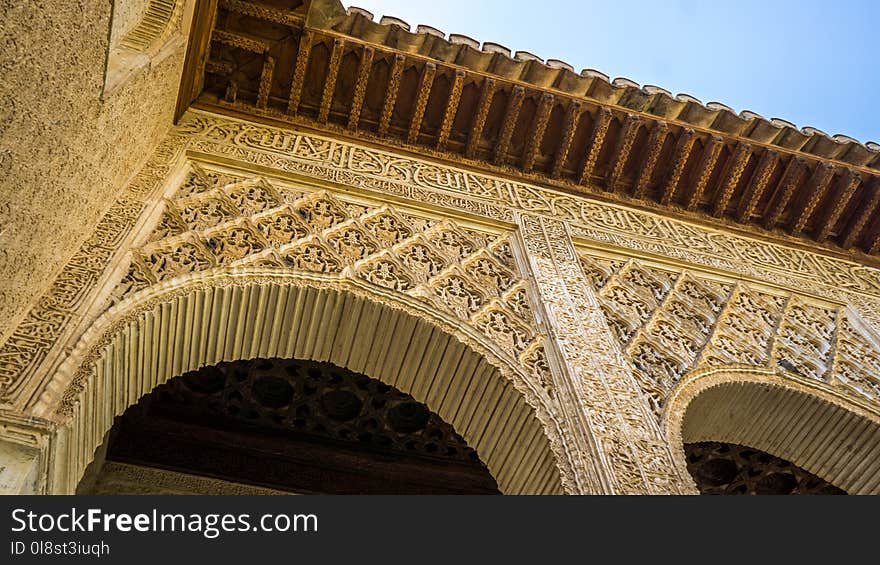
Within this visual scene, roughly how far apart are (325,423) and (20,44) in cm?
361

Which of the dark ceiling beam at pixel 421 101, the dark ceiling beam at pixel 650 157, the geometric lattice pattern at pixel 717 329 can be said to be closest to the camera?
the geometric lattice pattern at pixel 717 329

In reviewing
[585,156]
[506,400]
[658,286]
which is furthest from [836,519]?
[585,156]

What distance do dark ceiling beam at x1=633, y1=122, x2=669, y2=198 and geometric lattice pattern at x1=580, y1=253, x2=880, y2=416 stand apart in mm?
805

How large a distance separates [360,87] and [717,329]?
2437mm

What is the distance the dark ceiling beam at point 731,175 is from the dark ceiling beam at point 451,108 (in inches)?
70.2

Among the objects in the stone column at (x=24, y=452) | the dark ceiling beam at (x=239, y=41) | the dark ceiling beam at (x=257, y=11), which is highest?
the dark ceiling beam at (x=257, y=11)

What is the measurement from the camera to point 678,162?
A: 16.0ft

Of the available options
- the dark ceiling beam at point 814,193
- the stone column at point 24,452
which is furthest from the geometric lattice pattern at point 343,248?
the dark ceiling beam at point 814,193

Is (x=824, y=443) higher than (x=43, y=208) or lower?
lower

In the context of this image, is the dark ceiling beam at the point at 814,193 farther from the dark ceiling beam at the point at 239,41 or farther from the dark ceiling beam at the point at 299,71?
the dark ceiling beam at the point at 239,41

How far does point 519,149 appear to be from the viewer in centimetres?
491

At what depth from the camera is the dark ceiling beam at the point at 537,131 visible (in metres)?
4.69

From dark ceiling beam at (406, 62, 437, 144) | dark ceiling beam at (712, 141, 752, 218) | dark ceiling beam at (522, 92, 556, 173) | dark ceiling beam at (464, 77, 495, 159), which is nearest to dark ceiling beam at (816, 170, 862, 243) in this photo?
dark ceiling beam at (712, 141, 752, 218)

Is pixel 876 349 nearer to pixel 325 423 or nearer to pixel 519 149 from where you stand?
pixel 519 149
